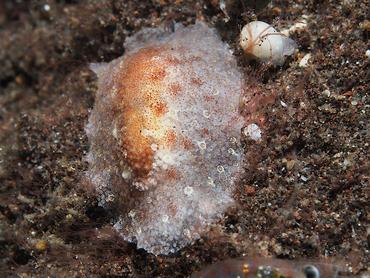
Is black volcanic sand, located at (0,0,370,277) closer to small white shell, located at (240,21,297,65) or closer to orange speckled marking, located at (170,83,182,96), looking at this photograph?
small white shell, located at (240,21,297,65)

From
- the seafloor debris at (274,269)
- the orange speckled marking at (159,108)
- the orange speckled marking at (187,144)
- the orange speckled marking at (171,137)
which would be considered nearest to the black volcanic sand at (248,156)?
the seafloor debris at (274,269)

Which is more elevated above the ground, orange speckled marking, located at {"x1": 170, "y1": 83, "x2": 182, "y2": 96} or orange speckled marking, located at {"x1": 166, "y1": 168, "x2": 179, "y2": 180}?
orange speckled marking, located at {"x1": 170, "y1": 83, "x2": 182, "y2": 96}

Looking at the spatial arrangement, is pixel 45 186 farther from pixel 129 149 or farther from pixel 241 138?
pixel 241 138

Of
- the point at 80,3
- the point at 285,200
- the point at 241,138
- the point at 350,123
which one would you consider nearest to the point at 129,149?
the point at 241,138

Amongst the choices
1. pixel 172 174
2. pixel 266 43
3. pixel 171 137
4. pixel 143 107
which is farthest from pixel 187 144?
pixel 266 43

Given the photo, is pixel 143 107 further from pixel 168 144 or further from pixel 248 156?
pixel 248 156

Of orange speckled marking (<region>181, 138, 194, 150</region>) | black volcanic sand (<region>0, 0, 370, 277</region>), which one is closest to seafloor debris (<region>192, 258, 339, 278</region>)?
black volcanic sand (<region>0, 0, 370, 277</region>)

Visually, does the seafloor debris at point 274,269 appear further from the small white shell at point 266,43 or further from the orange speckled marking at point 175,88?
the small white shell at point 266,43
